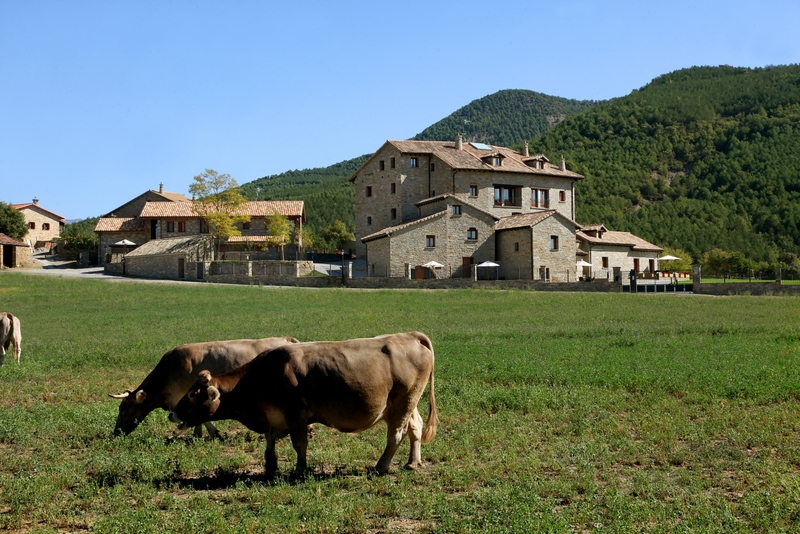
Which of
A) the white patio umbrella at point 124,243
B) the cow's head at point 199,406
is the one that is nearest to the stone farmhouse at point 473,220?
the white patio umbrella at point 124,243

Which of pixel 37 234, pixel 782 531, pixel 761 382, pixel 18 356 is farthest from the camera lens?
pixel 37 234

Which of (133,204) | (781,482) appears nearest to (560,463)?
(781,482)

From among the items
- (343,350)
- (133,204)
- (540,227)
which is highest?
(133,204)

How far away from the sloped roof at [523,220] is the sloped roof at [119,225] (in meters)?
43.7

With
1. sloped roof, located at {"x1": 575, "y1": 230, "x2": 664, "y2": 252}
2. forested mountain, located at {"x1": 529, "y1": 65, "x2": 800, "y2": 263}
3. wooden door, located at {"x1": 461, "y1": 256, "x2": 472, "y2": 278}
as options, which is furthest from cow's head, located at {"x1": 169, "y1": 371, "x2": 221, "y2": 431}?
forested mountain, located at {"x1": 529, "y1": 65, "x2": 800, "y2": 263}

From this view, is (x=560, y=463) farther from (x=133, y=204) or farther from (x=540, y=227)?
(x=133, y=204)

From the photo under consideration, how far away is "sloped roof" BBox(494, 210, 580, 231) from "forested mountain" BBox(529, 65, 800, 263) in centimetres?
4461

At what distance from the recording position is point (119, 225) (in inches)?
2692

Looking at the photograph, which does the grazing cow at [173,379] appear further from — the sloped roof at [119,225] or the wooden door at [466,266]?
the sloped roof at [119,225]

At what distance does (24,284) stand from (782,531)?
50.7 meters

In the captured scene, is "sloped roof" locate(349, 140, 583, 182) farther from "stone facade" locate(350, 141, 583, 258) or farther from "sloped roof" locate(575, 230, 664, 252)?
"sloped roof" locate(575, 230, 664, 252)

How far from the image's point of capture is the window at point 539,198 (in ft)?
206

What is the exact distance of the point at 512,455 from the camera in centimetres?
729

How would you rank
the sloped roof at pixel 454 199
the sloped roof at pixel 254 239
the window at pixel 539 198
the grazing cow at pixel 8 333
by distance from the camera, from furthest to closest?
the sloped roof at pixel 254 239 < the window at pixel 539 198 < the sloped roof at pixel 454 199 < the grazing cow at pixel 8 333
